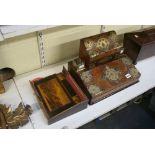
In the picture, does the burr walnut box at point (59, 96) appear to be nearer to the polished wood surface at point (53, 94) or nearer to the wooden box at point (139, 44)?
the polished wood surface at point (53, 94)

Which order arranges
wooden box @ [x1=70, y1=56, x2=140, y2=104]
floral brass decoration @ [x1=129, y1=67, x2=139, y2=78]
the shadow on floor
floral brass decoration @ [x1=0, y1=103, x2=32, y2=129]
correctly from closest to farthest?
floral brass decoration @ [x1=0, y1=103, x2=32, y2=129] < wooden box @ [x1=70, y1=56, x2=140, y2=104] < floral brass decoration @ [x1=129, y1=67, x2=139, y2=78] < the shadow on floor

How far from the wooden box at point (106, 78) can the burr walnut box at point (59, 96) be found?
4cm

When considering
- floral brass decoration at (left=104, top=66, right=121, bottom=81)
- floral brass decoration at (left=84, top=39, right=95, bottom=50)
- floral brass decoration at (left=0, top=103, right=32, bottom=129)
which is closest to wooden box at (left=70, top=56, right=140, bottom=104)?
floral brass decoration at (left=104, top=66, right=121, bottom=81)

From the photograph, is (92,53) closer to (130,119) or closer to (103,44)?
(103,44)

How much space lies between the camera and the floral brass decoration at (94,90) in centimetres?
100

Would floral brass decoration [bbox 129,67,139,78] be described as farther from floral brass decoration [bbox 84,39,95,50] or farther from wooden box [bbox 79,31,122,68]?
floral brass decoration [bbox 84,39,95,50]

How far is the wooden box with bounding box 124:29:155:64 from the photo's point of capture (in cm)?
117

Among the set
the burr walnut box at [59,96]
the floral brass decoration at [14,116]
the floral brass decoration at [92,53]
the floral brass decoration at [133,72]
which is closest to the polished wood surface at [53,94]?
the burr walnut box at [59,96]

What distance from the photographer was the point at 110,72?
1096mm

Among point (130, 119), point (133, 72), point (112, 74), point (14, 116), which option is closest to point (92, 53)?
point (112, 74)
